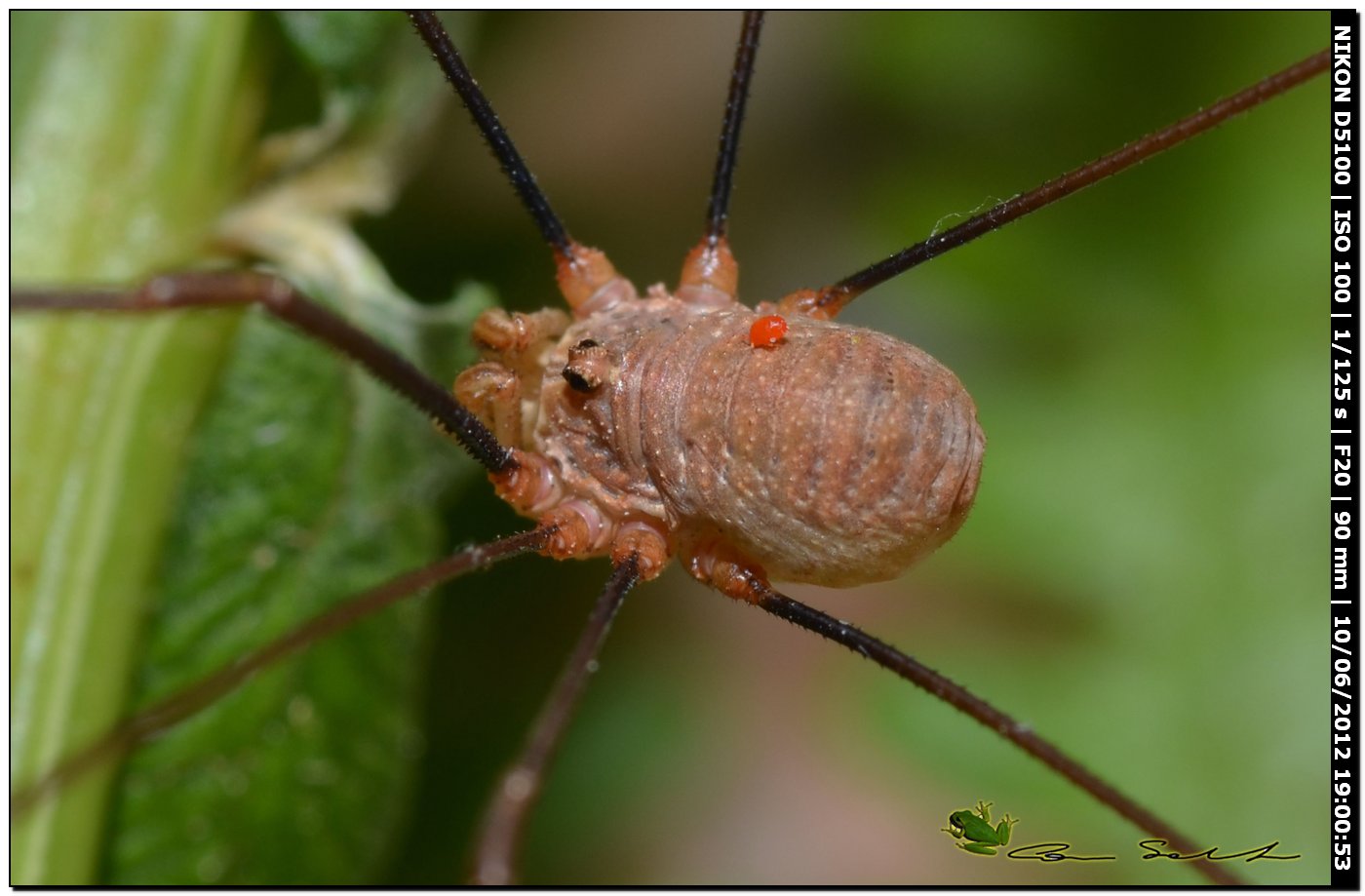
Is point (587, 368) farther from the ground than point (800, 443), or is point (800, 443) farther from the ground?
Answer: point (587, 368)

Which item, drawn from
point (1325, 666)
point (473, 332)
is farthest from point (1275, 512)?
point (473, 332)

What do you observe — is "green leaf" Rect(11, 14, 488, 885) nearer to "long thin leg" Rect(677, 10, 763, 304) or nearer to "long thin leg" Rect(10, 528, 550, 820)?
"long thin leg" Rect(10, 528, 550, 820)

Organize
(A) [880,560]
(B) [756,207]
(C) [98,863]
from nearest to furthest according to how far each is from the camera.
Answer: (A) [880,560]
(C) [98,863]
(B) [756,207]

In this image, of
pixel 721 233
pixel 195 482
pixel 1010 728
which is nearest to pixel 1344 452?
pixel 1010 728

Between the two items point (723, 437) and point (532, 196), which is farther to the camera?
point (532, 196)

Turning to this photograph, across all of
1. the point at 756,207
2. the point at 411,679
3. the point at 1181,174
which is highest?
the point at 756,207

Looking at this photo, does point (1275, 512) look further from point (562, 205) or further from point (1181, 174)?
point (562, 205)

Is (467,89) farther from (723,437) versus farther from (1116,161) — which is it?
(1116,161)
